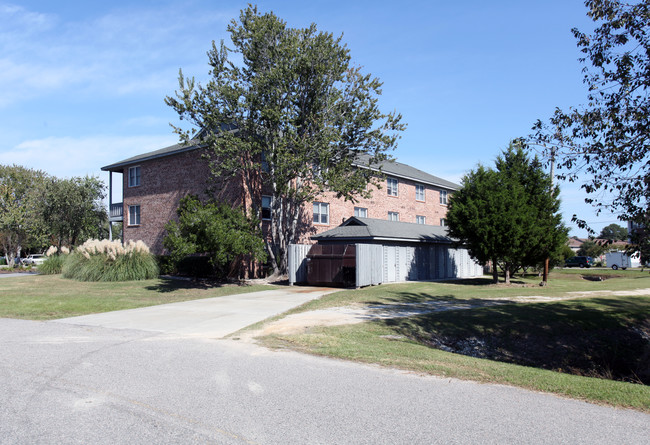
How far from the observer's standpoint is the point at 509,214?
2427 centimetres

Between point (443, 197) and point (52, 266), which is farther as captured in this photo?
point (443, 197)

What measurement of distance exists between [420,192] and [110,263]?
2555cm

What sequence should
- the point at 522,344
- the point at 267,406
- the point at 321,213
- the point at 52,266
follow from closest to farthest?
the point at 267,406, the point at 522,344, the point at 52,266, the point at 321,213

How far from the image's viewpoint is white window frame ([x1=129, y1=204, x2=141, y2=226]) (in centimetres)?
3419

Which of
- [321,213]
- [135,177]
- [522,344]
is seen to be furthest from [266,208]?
[522,344]

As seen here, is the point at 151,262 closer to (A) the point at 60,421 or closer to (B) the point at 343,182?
(B) the point at 343,182

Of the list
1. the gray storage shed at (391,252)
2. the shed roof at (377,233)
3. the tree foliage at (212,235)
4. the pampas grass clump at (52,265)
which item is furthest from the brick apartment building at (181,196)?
the pampas grass clump at (52,265)

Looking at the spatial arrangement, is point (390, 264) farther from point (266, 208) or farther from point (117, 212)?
point (117, 212)

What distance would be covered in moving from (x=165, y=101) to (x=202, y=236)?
693 centimetres

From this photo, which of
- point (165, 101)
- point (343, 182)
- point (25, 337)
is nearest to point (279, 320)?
point (25, 337)

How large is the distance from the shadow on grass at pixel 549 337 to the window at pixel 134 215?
87.3 feet

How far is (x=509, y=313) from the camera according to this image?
551 inches

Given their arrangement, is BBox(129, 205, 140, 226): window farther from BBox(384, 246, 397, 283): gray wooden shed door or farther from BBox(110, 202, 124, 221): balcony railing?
BBox(384, 246, 397, 283): gray wooden shed door

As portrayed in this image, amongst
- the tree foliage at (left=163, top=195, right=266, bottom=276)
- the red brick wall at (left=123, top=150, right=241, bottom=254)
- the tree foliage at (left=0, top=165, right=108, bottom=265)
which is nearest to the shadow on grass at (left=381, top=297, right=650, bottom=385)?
the tree foliage at (left=163, top=195, right=266, bottom=276)
